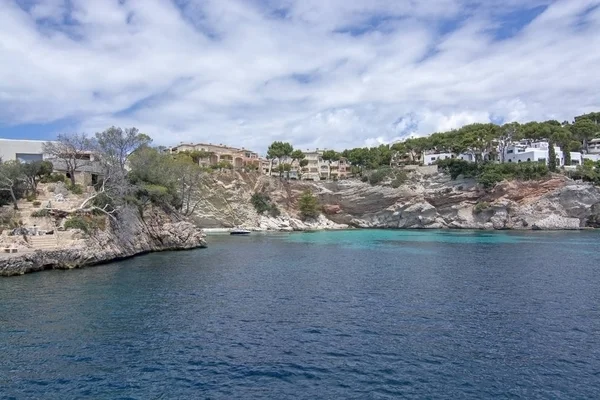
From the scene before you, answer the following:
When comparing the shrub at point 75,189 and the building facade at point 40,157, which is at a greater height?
the building facade at point 40,157

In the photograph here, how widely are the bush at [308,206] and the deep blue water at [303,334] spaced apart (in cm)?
6968

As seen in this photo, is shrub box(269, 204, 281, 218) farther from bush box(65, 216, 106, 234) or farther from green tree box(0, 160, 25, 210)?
bush box(65, 216, 106, 234)

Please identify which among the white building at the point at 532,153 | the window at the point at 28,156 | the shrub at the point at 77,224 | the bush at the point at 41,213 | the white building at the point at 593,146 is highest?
the white building at the point at 593,146

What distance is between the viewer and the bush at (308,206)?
11006cm

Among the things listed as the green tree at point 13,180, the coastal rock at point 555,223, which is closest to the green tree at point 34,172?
the green tree at point 13,180

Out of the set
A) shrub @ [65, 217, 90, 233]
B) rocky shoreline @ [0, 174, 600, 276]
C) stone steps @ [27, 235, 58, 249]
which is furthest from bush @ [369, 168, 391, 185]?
stone steps @ [27, 235, 58, 249]

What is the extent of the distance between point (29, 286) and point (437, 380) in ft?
99.0

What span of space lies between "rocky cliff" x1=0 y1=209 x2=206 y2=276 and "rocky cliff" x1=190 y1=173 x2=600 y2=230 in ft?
135

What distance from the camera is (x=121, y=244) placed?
4966 centimetres

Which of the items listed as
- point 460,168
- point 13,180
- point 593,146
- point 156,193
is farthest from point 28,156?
point 593,146

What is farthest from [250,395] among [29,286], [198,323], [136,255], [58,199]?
[58,199]

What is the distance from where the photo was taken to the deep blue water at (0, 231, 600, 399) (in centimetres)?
1582

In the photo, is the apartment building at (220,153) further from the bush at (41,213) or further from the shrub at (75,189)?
the bush at (41,213)

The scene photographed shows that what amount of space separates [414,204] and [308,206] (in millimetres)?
25828
